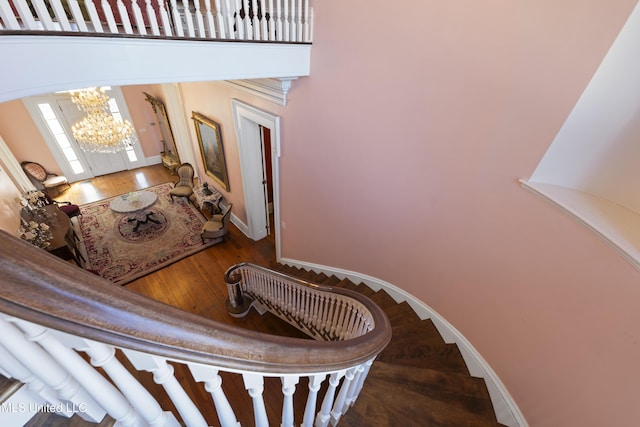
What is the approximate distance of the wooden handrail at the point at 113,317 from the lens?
0.37 m

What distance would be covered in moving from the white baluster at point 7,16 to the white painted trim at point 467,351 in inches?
134

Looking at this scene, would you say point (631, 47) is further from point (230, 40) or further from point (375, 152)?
point (230, 40)

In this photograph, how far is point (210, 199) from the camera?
20.0ft

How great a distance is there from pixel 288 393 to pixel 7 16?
2336mm

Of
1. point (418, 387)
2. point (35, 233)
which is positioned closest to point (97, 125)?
point (35, 233)

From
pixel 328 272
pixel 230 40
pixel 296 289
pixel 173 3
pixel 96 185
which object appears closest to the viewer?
pixel 173 3

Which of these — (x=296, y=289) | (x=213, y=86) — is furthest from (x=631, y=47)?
(x=213, y=86)

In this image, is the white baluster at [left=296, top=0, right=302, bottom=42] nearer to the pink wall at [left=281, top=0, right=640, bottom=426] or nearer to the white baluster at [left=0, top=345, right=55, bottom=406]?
the pink wall at [left=281, top=0, right=640, bottom=426]

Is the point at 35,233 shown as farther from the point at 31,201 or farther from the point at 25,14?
the point at 25,14

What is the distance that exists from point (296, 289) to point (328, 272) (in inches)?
38.6

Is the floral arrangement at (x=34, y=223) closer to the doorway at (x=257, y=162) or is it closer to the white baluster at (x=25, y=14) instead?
the doorway at (x=257, y=162)

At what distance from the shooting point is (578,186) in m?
1.72

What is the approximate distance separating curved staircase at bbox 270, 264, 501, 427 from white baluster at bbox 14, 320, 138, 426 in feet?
4.29

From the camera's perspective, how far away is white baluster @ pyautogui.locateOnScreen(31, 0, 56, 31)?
1.53 metres
